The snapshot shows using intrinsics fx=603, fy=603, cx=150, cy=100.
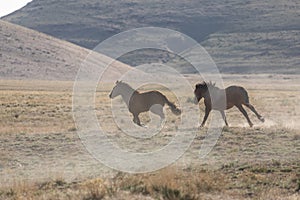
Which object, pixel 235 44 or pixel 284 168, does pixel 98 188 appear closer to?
pixel 284 168

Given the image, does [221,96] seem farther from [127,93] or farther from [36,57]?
[36,57]

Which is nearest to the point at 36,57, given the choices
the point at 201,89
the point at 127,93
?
the point at 127,93

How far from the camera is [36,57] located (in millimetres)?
110312

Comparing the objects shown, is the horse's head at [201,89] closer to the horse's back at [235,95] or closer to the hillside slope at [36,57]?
the horse's back at [235,95]

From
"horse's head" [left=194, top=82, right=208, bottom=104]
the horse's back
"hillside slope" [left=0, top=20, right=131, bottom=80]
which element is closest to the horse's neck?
"horse's head" [left=194, top=82, right=208, bottom=104]

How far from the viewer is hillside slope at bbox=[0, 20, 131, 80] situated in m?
104

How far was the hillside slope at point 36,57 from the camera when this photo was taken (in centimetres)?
10375

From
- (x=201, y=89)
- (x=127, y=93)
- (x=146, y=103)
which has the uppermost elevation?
(x=201, y=89)

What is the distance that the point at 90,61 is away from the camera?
117625 millimetres

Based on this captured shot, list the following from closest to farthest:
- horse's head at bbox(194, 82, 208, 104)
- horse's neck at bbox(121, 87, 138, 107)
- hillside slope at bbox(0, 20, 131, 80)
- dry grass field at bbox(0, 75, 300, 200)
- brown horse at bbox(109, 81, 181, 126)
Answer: dry grass field at bbox(0, 75, 300, 200) → horse's head at bbox(194, 82, 208, 104) → brown horse at bbox(109, 81, 181, 126) → horse's neck at bbox(121, 87, 138, 107) → hillside slope at bbox(0, 20, 131, 80)

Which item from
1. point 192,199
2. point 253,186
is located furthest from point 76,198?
point 253,186

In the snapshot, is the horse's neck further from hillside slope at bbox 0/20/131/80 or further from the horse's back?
hillside slope at bbox 0/20/131/80

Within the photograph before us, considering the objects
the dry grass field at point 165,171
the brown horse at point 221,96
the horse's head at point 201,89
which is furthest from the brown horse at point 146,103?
the dry grass field at point 165,171

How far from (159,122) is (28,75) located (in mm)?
82089
